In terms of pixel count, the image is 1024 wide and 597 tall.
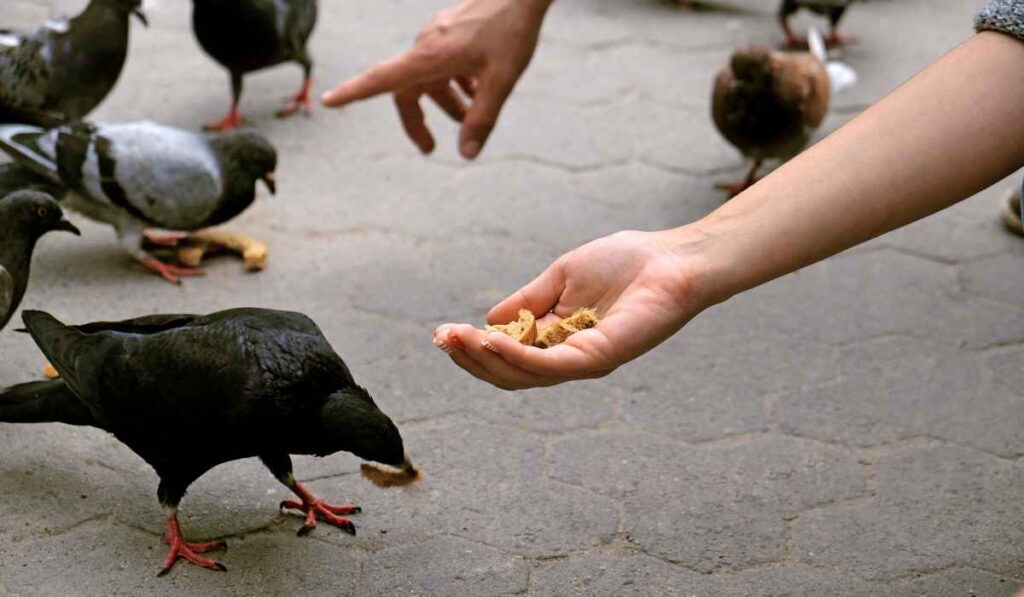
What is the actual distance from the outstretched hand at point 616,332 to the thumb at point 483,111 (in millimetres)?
1189

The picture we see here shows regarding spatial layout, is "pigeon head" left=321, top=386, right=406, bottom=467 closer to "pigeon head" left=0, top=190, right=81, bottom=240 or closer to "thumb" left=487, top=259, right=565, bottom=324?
"thumb" left=487, top=259, right=565, bottom=324

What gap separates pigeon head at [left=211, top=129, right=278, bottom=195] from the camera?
394cm

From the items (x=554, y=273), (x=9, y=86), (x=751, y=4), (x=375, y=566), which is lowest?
(x=751, y=4)

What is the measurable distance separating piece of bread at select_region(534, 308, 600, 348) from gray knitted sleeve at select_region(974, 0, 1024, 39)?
2.94 feet

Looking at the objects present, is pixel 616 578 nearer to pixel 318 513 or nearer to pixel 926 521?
pixel 318 513

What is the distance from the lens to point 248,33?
4.80m

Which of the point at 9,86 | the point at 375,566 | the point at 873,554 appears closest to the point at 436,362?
the point at 375,566

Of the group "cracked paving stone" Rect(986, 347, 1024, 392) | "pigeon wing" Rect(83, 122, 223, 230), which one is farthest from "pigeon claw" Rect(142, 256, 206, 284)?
"cracked paving stone" Rect(986, 347, 1024, 392)

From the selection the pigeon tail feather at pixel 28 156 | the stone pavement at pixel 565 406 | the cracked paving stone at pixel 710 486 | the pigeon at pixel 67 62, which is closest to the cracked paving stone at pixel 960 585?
the stone pavement at pixel 565 406

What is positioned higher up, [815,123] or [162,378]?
[162,378]

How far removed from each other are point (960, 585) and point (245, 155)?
8.20 ft

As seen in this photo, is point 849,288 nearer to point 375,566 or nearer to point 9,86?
point 375,566

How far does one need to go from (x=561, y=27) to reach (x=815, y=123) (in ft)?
6.06

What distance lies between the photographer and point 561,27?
622cm
